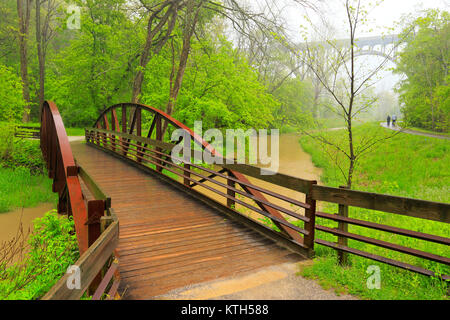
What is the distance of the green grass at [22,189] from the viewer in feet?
34.7

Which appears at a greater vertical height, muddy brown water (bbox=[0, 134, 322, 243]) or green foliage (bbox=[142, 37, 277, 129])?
green foliage (bbox=[142, 37, 277, 129])

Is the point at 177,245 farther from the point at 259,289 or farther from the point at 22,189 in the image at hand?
the point at 22,189

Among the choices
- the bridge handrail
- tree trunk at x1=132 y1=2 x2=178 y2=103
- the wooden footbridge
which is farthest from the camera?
tree trunk at x1=132 y1=2 x2=178 y2=103

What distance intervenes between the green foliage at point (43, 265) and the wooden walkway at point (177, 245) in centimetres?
94

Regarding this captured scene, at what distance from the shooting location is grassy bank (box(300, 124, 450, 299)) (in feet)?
10.9

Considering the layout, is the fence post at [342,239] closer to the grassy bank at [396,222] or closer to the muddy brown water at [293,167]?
the grassy bank at [396,222]

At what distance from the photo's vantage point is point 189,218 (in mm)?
5668

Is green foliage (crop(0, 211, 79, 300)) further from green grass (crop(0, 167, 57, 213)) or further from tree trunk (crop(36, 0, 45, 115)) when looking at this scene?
tree trunk (crop(36, 0, 45, 115))

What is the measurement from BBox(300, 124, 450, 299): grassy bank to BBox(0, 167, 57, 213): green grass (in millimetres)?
9126

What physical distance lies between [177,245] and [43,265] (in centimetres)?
224

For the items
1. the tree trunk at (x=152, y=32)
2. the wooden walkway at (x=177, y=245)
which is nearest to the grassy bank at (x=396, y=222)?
the wooden walkway at (x=177, y=245)

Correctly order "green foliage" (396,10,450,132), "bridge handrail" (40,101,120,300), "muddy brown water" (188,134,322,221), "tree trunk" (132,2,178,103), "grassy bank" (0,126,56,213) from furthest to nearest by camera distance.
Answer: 1. "green foliage" (396,10,450,132)
2. "muddy brown water" (188,134,322,221)
3. "tree trunk" (132,2,178,103)
4. "grassy bank" (0,126,56,213)
5. "bridge handrail" (40,101,120,300)

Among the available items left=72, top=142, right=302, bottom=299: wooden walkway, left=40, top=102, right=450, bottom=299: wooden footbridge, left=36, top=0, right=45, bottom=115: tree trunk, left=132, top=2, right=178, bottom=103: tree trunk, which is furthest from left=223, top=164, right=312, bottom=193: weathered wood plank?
left=36, top=0, right=45, bottom=115: tree trunk

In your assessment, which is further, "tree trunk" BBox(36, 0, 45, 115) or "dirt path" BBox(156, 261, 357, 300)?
"tree trunk" BBox(36, 0, 45, 115)
